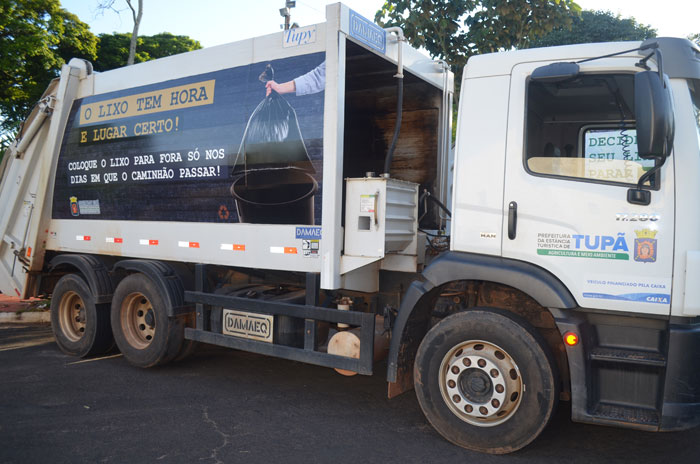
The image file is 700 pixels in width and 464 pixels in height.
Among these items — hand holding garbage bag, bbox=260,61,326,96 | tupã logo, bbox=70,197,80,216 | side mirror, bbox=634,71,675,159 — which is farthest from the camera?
tupã logo, bbox=70,197,80,216

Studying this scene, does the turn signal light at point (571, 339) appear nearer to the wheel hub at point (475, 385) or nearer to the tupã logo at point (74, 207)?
the wheel hub at point (475, 385)

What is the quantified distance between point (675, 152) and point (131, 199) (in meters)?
4.93

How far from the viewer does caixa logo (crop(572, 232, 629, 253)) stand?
353 centimetres

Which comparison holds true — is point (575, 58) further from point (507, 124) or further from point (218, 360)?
point (218, 360)

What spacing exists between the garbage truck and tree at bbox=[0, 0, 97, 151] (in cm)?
1016

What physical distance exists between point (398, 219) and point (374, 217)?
0.93ft

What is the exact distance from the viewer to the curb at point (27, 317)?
8.82 meters

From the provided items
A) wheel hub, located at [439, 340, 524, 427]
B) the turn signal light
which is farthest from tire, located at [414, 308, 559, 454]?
the turn signal light

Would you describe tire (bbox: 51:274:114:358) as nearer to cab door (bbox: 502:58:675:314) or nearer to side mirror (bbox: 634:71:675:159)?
cab door (bbox: 502:58:675:314)

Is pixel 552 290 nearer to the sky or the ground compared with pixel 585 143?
nearer to the ground

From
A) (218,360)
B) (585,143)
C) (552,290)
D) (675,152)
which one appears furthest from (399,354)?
(218,360)

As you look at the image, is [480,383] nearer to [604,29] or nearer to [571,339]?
[571,339]

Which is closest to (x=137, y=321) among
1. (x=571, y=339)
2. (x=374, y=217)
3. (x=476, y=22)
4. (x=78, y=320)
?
(x=78, y=320)

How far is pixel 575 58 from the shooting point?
3707 millimetres
